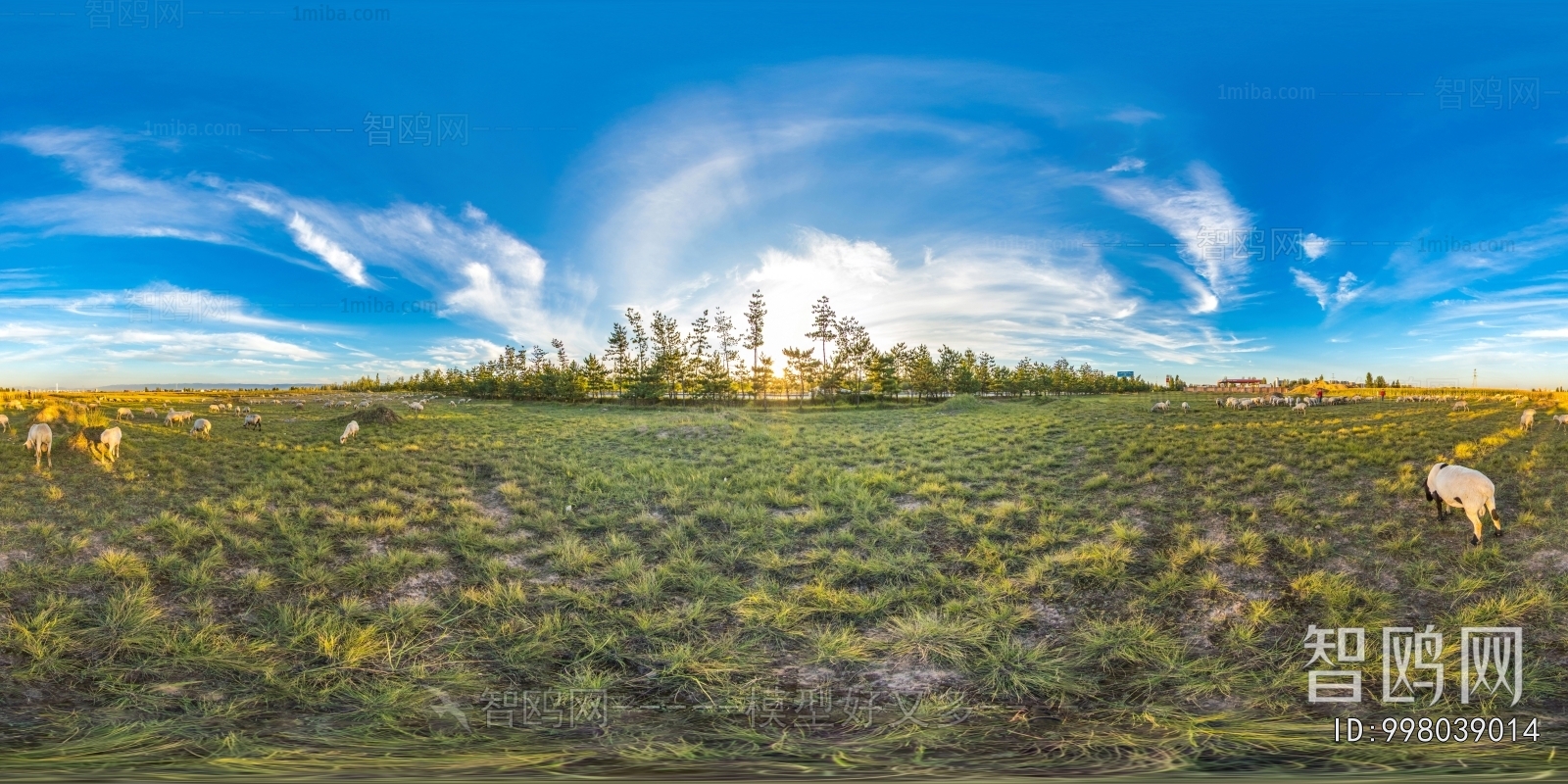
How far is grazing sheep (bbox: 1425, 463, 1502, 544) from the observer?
15.3 ft

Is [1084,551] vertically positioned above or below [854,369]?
below

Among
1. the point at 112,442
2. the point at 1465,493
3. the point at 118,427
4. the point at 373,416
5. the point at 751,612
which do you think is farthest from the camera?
the point at 373,416

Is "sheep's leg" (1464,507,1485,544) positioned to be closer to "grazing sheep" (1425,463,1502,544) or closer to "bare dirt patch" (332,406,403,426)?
"grazing sheep" (1425,463,1502,544)

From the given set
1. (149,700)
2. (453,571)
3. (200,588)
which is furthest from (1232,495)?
(200,588)

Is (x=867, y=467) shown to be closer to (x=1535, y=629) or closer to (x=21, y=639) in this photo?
(x=1535, y=629)

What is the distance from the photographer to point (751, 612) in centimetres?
384

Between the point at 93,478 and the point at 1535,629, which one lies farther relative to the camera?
the point at 93,478

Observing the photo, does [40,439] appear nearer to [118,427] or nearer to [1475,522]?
[118,427]

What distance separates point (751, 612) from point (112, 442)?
1097cm

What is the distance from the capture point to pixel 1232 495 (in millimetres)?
6445

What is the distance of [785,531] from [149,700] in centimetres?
478

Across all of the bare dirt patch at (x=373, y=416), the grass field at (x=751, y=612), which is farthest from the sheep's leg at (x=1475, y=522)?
the bare dirt patch at (x=373, y=416)

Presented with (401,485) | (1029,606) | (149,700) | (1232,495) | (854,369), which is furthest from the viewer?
(854,369)

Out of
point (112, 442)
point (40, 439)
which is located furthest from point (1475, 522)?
point (40, 439)
